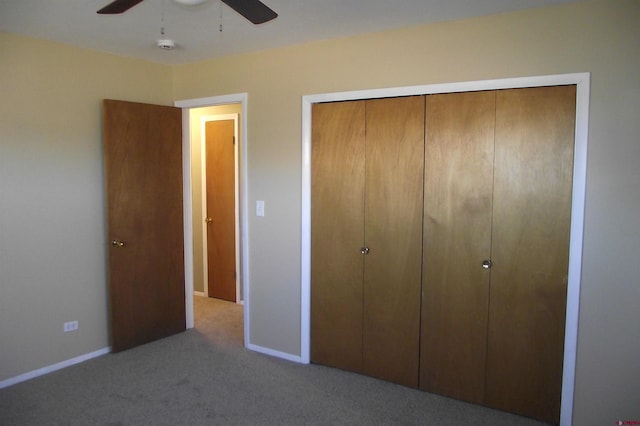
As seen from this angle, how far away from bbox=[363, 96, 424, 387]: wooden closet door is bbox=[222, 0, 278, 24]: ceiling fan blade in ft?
4.13

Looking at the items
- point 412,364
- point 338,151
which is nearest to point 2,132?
point 338,151

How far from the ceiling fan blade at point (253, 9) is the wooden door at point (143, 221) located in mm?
2004

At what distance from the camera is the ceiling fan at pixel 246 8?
5.82 feet

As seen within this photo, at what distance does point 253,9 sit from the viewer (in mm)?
1827

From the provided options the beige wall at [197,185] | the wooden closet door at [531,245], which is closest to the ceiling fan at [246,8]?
the wooden closet door at [531,245]

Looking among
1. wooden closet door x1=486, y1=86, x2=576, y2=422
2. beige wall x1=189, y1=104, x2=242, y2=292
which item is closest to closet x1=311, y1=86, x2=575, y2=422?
wooden closet door x1=486, y1=86, x2=576, y2=422

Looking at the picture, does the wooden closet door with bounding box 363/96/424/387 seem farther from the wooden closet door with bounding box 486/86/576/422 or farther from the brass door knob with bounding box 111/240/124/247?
the brass door knob with bounding box 111/240/124/247

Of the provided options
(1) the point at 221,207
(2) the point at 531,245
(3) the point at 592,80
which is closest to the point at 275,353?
(1) the point at 221,207

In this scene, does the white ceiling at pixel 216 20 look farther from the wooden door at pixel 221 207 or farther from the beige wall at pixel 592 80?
the wooden door at pixel 221 207

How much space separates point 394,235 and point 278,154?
1138 millimetres

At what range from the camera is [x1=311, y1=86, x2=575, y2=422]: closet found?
8.33ft

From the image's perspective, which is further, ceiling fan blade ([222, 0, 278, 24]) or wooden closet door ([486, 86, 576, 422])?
wooden closet door ([486, 86, 576, 422])

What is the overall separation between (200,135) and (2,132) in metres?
2.22

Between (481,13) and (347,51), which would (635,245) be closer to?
(481,13)
